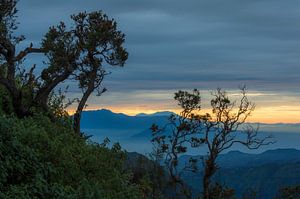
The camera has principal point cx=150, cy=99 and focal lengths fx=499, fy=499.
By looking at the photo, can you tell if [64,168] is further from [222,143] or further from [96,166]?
[222,143]

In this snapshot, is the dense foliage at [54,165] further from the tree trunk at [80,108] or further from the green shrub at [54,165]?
the tree trunk at [80,108]

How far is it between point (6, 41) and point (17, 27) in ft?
6.55

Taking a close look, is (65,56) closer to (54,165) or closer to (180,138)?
(54,165)

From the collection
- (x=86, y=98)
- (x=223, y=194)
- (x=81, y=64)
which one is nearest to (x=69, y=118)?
(x=86, y=98)

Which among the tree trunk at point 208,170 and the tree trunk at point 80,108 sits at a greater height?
the tree trunk at point 80,108

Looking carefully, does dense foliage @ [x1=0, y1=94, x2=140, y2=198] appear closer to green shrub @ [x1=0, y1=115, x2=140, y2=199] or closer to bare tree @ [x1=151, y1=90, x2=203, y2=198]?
green shrub @ [x1=0, y1=115, x2=140, y2=199]

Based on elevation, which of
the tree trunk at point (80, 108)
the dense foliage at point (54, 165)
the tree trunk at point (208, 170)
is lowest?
the tree trunk at point (208, 170)

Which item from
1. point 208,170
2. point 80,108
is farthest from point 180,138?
point 80,108

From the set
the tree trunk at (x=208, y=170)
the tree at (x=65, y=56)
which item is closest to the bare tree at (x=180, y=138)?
the tree trunk at (x=208, y=170)

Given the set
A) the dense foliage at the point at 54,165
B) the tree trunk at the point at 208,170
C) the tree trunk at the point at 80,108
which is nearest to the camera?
the dense foliage at the point at 54,165

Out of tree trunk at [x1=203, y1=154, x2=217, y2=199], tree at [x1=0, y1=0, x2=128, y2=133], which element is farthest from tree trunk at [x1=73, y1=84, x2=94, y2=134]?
tree trunk at [x1=203, y1=154, x2=217, y2=199]

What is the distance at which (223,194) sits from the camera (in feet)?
176

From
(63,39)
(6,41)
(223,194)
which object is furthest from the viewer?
(223,194)

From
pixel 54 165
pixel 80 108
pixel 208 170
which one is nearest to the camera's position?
pixel 54 165
